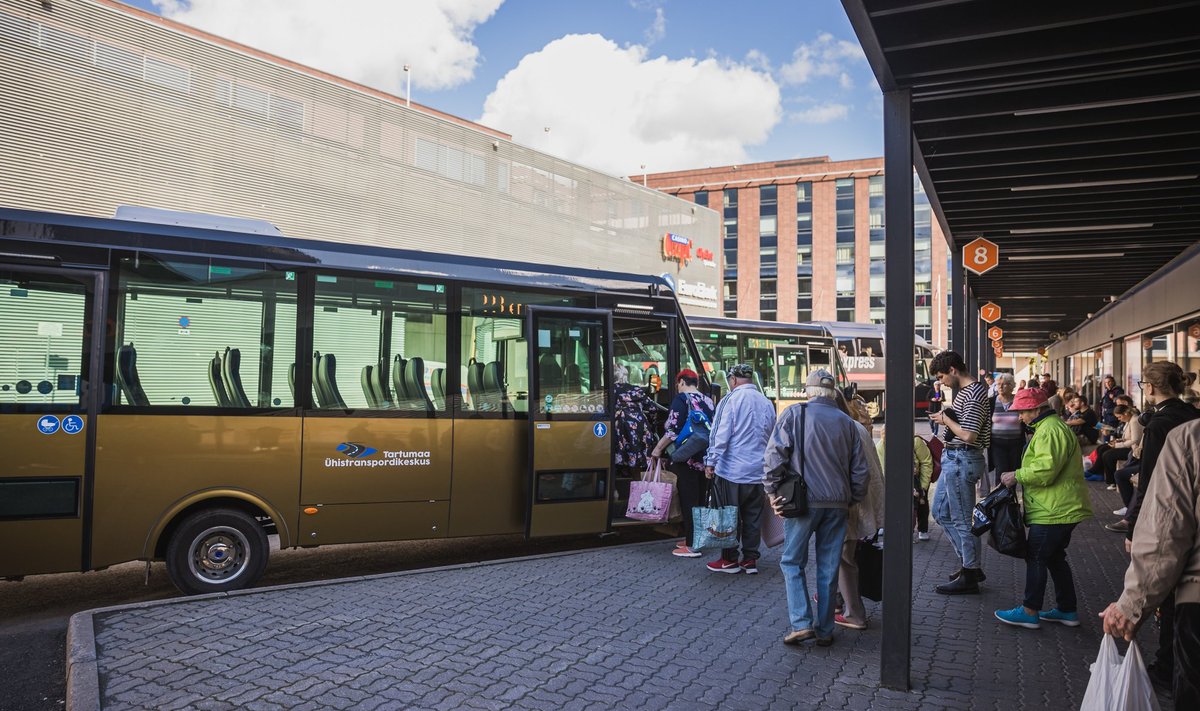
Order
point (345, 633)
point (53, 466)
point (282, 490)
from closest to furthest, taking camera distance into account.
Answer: point (345, 633) → point (53, 466) → point (282, 490)

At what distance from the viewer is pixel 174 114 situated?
1933 cm

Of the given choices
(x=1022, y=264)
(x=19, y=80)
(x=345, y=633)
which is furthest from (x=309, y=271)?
(x=19, y=80)

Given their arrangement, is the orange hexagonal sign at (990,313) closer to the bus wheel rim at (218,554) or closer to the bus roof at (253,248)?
the bus roof at (253,248)

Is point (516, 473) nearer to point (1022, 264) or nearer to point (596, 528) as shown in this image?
point (596, 528)

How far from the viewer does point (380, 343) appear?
7.72m

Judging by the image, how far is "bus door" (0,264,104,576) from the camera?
6.16 m

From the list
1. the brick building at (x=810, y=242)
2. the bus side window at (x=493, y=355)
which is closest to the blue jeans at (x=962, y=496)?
the bus side window at (x=493, y=355)

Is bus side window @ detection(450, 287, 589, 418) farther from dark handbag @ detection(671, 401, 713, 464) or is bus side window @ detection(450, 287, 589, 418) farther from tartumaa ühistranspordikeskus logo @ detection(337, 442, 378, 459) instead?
dark handbag @ detection(671, 401, 713, 464)

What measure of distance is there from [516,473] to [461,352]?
4.45 feet

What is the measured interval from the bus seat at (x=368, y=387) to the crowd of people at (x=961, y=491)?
2.90m

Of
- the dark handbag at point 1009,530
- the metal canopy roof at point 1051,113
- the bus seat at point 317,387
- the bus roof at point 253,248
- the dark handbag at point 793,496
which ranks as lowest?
the dark handbag at point 1009,530

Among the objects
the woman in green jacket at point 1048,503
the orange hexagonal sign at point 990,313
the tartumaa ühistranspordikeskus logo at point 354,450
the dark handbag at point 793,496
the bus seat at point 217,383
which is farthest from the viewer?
the orange hexagonal sign at point 990,313

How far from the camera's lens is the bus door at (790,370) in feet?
78.8

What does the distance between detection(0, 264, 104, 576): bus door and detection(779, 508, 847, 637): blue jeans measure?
538 centimetres
